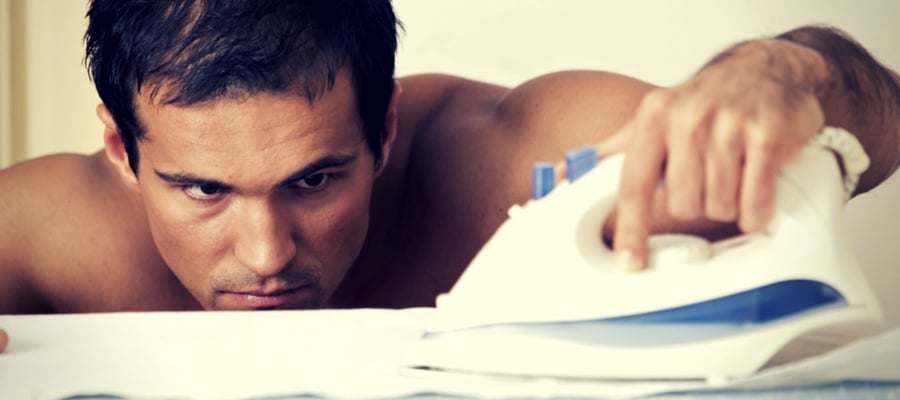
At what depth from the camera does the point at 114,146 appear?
53.7 inches

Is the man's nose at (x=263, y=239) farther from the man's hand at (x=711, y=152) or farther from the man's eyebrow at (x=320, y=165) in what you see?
the man's hand at (x=711, y=152)

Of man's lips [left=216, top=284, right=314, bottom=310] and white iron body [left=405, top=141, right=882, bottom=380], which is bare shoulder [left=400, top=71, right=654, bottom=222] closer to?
man's lips [left=216, top=284, right=314, bottom=310]

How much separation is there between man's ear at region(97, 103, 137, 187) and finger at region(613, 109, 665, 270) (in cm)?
77

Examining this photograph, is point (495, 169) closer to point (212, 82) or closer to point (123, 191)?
point (212, 82)

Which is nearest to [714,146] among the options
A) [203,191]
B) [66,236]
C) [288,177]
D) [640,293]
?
[640,293]

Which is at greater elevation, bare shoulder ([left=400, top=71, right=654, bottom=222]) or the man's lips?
bare shoulder ([left=400, top=71, right=654, bottom=222])

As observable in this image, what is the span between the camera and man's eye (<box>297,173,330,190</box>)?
1.20m

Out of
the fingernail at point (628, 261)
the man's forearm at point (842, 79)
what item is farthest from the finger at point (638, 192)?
the man's forearm at point (842, 79)

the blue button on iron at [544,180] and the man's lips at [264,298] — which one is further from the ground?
the blue button on iron at [544,180]

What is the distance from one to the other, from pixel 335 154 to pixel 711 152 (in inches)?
21.9

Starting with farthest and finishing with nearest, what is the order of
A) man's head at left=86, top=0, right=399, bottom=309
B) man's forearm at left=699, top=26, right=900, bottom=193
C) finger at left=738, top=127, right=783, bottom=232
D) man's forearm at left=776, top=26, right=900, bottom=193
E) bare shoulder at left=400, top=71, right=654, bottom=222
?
bare shoulder at left=400, top=71, right=654, bottom=222
man's head at left=86, top=0, right=399, bottom=309
man's forearm at left=776, top=26, right=900, bottom=193
man's forearm at left=699, top=26, right=900, bottom=193
finger at left=738, top=127, right=783, bottom=232

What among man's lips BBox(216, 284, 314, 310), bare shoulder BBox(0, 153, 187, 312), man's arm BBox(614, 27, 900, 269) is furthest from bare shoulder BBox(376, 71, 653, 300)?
man's arm BBox(614, 27, 900, 269)

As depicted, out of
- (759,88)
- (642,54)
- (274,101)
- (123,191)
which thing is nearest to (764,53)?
(759,88)

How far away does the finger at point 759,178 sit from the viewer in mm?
712
